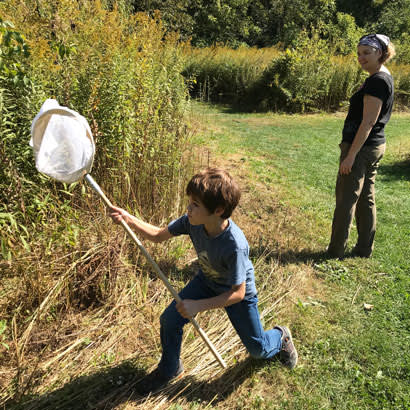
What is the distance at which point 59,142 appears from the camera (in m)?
1.42

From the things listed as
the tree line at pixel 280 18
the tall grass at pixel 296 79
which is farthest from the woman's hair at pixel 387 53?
the tree line at pixel 280 18

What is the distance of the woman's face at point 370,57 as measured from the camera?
2.57 metres

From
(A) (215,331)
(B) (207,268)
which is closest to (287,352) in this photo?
(A) (215,331)

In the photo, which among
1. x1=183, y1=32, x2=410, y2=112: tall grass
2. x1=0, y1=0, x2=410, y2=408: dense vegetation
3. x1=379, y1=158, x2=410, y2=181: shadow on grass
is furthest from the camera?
x1=183, y1=32, x2=410, y2=112: tall grass

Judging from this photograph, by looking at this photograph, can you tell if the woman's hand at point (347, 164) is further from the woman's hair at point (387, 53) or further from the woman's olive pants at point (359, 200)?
the woman's hair at point (387, 53)

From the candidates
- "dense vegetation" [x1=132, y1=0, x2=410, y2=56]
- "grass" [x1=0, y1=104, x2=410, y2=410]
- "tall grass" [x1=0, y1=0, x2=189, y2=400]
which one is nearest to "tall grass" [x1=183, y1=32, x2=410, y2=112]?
"tall grass" [x1=0, y1=0, x2=189, y2=400]

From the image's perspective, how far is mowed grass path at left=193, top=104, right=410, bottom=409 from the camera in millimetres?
2041

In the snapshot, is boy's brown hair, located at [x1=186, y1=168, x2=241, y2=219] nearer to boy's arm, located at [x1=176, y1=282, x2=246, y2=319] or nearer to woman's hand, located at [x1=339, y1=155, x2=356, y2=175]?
boy's arm, located at [x1=176, y1=282, x2=246, y2=319]

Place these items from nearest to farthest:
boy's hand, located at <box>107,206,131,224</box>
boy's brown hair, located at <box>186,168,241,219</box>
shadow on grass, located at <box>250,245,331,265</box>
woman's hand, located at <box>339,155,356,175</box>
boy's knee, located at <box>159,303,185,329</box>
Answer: boy's brown hair, located at <box>186,168,241,219</box> < boy's hand, located at <box>107,206,131,224</box> < boy's knee, located at <box>159,303,185,329</box> < woman's hand, located at <box>339,155,356,175</box> < shadow on grass, located at <box>250,245,331,265</box>

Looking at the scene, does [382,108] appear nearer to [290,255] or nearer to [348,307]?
[290,255]

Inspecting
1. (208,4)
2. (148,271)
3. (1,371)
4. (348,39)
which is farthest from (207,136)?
(208,4)

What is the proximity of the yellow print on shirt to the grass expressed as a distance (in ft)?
2.26

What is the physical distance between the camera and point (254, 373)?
83.6 inches

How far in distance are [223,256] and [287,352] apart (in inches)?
36.3
